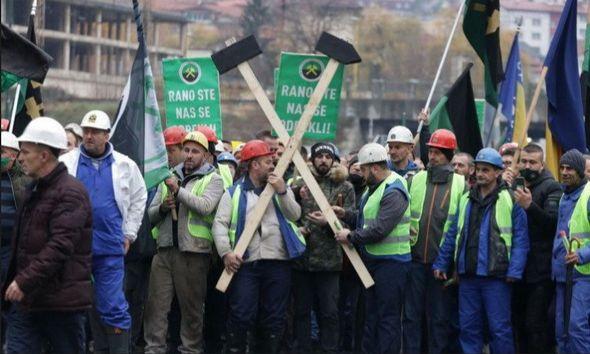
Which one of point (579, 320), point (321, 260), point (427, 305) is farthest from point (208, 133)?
point (579, 320)

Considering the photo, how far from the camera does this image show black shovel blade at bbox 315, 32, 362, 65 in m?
15.5

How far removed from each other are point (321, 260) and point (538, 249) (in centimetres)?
202

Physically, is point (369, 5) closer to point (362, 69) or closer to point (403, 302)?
point (362, 69)

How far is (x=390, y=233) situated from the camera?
1566 cm

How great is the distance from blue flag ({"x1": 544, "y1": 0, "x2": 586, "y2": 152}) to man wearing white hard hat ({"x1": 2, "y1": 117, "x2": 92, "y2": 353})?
6.35 meters

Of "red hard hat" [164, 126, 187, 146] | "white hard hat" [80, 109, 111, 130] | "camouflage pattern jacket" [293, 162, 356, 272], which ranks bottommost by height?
"camouflage pattern jacket" [293, 162, 356, 272]

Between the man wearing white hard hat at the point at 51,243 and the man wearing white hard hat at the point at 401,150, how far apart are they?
15.9 ft

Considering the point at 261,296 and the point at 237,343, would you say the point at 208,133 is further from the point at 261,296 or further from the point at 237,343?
the point at 237,343

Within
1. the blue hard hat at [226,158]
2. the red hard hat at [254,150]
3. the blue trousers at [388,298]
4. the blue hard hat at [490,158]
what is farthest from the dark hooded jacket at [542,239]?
the blue hard hat at [226,158]

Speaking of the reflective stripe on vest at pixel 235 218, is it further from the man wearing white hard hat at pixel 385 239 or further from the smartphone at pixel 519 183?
the smartphone at pixel 519 183

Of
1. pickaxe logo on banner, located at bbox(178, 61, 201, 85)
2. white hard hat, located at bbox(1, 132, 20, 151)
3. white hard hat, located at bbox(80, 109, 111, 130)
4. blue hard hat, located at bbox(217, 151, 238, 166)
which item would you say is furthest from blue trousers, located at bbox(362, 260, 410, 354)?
pickaxe logo on banner, located at bbox(178, 61, 201, 85)

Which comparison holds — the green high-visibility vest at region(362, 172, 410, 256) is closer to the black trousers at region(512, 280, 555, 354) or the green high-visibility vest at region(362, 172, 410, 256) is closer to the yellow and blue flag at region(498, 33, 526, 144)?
the black trousers at region(512, 280, 555, 354)

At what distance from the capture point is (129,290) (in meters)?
16.1

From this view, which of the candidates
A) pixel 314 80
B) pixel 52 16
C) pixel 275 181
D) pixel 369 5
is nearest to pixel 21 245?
pixel 275 181
